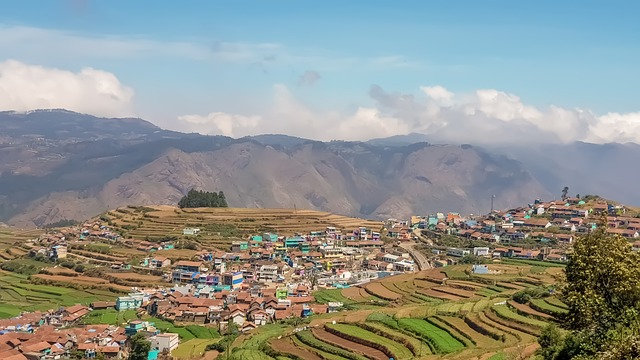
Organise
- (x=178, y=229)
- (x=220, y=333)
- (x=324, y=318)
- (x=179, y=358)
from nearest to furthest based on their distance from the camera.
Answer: (x=179, y=358)
(x=324, y=318)
(x=220, y=333)
(x=178, y=229)

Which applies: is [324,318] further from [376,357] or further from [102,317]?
[102,317]

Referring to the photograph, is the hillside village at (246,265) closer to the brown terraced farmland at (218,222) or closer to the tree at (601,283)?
the brown terraced farmland at (218,222)

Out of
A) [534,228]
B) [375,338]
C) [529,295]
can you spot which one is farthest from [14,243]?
[529,295]

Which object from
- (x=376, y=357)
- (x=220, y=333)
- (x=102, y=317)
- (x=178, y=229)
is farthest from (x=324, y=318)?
(x=178, y=229)

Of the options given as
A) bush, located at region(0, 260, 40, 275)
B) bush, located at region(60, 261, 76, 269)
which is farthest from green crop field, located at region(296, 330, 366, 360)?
bush, located at region(0, 260, 40, 275)

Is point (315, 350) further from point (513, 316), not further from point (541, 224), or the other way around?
point (541, 224)

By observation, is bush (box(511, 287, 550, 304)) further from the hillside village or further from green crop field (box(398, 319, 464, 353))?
the hillside village
